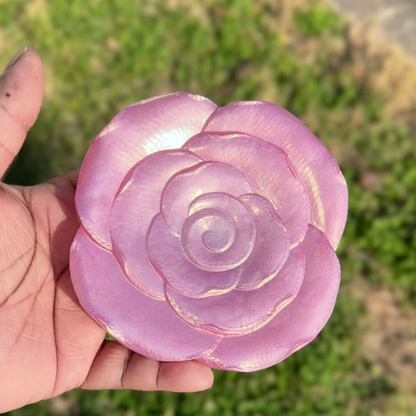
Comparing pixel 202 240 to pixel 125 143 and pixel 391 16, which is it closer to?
pixel 125 143

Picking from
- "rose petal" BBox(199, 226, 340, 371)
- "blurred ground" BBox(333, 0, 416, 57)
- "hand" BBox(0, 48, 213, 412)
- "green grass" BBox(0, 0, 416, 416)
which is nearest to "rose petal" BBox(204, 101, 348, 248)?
"rose petal" BBox(199, 226, 340, 371)

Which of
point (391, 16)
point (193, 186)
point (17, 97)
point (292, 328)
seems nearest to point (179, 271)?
point (193, 186)

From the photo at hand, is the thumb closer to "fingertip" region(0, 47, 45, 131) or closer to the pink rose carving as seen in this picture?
"fingertip" region(0, 47, 45, 131)

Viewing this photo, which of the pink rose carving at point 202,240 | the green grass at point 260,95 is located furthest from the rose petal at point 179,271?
the green grass at point 260,95

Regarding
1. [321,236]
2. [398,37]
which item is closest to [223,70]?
[398,37]

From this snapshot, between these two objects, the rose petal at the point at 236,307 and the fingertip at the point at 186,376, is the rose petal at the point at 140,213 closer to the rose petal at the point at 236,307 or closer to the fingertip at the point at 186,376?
the rose petal at the point at 236,307
